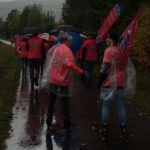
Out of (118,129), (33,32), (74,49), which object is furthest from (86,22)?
(118,129)

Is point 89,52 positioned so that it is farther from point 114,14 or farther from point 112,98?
point 112,98

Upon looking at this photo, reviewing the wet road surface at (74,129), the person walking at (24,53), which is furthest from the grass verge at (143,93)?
the person walking at (24,53)

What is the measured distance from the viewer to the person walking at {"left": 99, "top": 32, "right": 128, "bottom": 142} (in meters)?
9.78

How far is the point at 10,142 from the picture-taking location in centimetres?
966

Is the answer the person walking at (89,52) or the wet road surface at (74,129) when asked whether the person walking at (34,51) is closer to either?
the wet road surface at (74,129)

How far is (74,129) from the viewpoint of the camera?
10812 mm

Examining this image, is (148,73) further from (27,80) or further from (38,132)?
(38,132)

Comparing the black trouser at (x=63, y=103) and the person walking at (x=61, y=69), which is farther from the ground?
the person walking at (x=61, y=69)

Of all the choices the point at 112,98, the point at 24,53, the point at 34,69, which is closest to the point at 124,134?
the point at 112,98

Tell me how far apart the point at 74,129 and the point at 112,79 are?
5.13ft

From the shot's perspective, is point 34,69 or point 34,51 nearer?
point 34,51

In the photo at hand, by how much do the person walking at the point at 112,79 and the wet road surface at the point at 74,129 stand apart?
0.36 metres

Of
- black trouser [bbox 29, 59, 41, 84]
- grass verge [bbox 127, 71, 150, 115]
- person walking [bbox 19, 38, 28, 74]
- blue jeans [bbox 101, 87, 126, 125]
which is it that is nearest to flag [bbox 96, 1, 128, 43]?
blue jeans [bbox 101, 87, 126, 125]

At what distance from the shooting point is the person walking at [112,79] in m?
9.78
